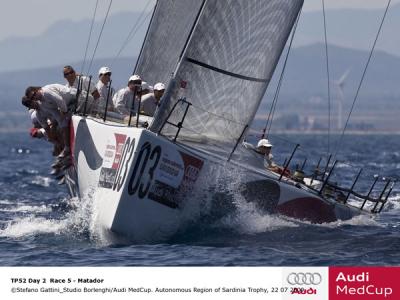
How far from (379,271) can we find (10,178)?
61.5 feet

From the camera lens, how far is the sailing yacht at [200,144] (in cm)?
1239

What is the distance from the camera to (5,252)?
1245 cm

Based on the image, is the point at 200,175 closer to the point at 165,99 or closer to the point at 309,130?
the point at 165,99

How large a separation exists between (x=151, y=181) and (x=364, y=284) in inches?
154

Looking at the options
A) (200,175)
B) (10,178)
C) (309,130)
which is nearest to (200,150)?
(200,175)

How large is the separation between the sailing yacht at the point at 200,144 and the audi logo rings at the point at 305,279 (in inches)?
135

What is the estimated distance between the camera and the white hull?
12297mm

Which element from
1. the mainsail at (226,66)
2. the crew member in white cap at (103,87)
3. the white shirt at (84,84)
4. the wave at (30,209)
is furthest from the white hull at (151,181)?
the wave at (30,209)

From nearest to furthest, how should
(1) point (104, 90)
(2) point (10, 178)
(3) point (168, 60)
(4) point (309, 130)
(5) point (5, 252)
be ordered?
(5) point (5, 252), (1) point (104, 90), (3) point (168, 60), (2) point (10, 178), (4) point (309, 130)

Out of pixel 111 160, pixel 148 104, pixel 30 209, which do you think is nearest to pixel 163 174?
pixel 111 160

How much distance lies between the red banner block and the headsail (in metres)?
7.68

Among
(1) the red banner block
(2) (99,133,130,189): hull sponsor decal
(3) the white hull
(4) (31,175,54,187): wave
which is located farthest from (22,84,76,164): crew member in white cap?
(4) (31,175,54,187): wave

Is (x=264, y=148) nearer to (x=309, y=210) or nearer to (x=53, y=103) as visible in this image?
(x=309, y=210)

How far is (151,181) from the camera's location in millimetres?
12359
